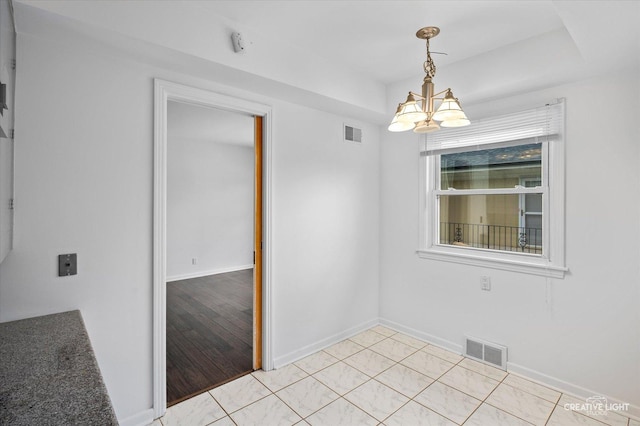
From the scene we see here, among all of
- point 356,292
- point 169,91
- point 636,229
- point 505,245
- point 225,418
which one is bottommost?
point 225,418

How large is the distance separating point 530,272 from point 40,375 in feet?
10.3

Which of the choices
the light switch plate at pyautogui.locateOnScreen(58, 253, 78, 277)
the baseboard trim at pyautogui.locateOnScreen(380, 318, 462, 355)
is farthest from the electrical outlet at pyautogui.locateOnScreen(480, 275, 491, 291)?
the light switch plate at pyautogui.locateOnScreen(58, 253, 78, 277)

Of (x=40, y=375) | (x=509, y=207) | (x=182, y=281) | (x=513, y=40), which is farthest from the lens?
(x=182, y=281)

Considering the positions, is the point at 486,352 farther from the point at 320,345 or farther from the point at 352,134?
the point at 352,134

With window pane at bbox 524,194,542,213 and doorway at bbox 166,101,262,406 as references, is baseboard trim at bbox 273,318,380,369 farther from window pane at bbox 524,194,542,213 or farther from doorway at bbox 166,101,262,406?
window pane at bbox 524,194,542,213

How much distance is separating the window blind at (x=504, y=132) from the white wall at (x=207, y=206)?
3.29 m

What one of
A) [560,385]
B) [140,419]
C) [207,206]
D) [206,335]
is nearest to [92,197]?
[140,419]

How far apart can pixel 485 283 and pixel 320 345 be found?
65.6 inches

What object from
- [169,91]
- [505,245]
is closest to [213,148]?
[169,91]

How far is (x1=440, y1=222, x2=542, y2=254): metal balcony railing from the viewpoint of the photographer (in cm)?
274

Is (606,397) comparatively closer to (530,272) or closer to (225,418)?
(530,272)

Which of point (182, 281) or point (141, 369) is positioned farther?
point (182, 281)

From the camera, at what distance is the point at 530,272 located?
2.66 metres

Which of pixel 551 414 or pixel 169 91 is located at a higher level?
pixel 169 91
